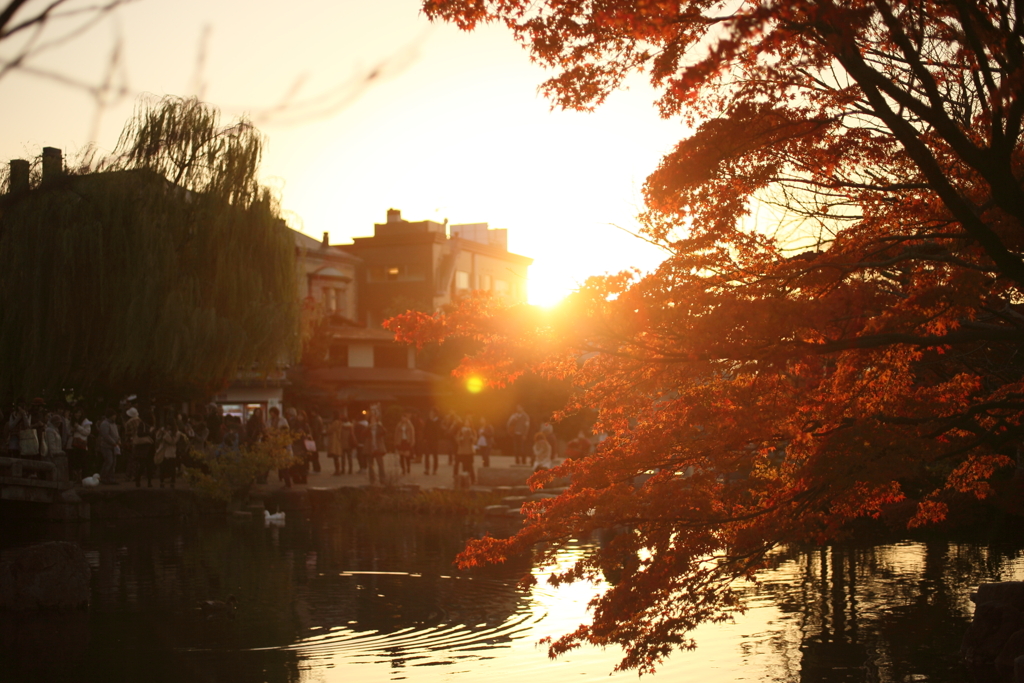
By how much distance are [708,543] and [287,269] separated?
23193mm

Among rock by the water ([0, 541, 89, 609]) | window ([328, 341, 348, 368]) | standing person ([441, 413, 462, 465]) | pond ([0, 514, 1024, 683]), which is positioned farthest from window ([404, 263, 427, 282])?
rock by the water ([0, 541, 89, 609])

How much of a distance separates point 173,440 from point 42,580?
11.6 meters

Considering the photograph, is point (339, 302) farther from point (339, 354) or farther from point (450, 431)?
point (450, 431)

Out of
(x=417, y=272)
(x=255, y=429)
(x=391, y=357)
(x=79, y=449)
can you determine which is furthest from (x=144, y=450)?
(x=417, y=272)

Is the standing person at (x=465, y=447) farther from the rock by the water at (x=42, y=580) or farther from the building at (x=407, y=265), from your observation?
the building at (x=407, y=265)

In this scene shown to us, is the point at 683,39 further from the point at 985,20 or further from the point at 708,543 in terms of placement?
the point at 708,543

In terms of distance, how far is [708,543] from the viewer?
7.98 m

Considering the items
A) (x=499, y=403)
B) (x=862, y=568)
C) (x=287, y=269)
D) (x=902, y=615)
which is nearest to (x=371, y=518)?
(x=287, y=269)

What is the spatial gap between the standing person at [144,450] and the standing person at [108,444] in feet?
1.56

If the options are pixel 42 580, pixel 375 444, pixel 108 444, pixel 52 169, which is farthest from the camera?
pixel 375 444

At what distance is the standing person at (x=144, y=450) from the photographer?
24766mm

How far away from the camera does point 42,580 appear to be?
13.7 meters

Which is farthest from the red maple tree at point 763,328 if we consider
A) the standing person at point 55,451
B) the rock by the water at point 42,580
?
the standing person at point 55,451

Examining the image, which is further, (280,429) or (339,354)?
(339,354)
